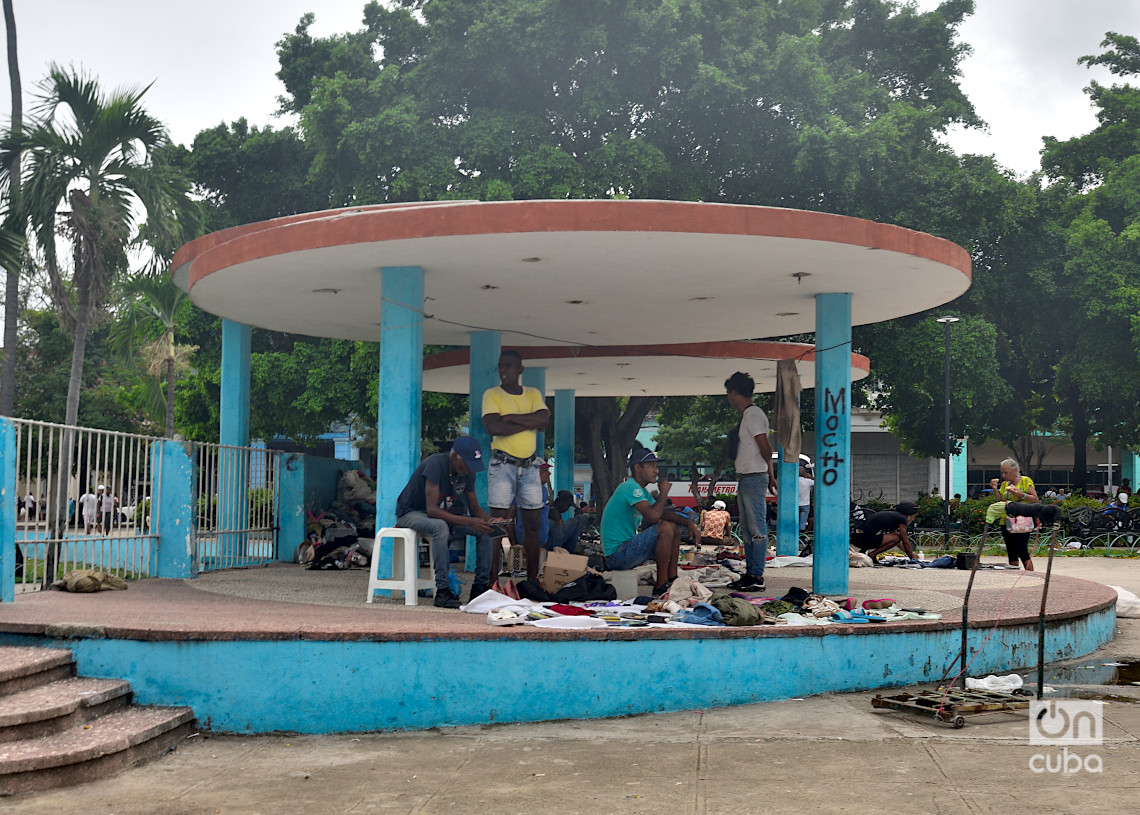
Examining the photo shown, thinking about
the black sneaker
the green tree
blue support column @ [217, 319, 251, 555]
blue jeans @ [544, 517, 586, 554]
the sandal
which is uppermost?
the green tree

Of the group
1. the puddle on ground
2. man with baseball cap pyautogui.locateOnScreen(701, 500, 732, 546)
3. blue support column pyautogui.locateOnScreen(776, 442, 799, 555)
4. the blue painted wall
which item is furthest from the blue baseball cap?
man with baseball cap pyautogui.locateOnScreen(701, 500, 732, 546)

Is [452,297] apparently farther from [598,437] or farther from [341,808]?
[598,437]

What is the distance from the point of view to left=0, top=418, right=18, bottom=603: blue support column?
25.2 feet

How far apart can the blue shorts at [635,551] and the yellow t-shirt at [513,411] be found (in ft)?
3.68

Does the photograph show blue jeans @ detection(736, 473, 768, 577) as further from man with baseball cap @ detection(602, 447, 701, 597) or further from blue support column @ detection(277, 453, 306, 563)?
blue support column @ detection(277, 453, 306, 563)

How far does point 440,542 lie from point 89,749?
11.8ft

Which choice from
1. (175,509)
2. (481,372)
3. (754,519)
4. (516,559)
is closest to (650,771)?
(754,519)

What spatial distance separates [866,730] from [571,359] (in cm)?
1053

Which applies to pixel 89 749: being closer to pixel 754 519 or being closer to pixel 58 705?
pixel 58 705

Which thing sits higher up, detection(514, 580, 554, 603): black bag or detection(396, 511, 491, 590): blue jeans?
detection(396, 511, 491, 590): blue jeans

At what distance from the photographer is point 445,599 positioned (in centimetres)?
860

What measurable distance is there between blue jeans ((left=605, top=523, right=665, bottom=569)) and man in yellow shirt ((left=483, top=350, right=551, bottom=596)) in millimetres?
692

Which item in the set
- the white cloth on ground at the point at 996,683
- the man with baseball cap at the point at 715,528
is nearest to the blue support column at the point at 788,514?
the man with baseball cap at the point at 715,528

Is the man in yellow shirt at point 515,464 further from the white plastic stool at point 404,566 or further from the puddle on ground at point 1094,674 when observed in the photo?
the puddle on ground at point 1094,674
